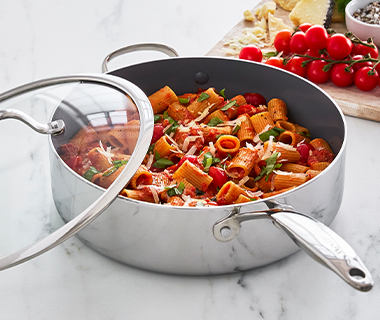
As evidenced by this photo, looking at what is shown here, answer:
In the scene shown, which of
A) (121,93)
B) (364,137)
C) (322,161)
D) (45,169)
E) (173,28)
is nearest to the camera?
(121,93)

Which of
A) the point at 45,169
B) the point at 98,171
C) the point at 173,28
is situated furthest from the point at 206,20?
the point at 98,171

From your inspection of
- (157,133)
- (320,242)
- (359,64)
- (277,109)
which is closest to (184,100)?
(157,133)

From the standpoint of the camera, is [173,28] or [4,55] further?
[173,28]

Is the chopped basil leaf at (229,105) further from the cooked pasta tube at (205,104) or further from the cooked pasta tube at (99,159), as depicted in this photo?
the cooked pasta tube at (99,159)

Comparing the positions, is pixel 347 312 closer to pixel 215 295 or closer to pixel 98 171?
pixel 215 295

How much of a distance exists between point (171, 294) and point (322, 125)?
697 millimetres

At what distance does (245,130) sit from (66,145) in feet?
1.93

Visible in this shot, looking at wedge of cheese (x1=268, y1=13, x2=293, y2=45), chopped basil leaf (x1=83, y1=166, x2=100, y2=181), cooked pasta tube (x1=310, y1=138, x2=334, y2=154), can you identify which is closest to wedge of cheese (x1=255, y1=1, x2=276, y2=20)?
wedge of cheese (x1=268, y1=13, x2=293, y2=45)

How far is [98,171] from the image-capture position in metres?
0.88

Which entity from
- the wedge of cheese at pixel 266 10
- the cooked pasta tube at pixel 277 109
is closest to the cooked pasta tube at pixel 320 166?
the cooked pasta tube at pixel 277 109

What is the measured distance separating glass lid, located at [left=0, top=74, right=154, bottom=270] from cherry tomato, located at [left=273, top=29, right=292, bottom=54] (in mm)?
1047

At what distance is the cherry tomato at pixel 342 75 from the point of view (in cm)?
165

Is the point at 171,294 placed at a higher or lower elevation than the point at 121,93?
lower

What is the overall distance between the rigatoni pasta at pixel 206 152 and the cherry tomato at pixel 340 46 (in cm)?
43
